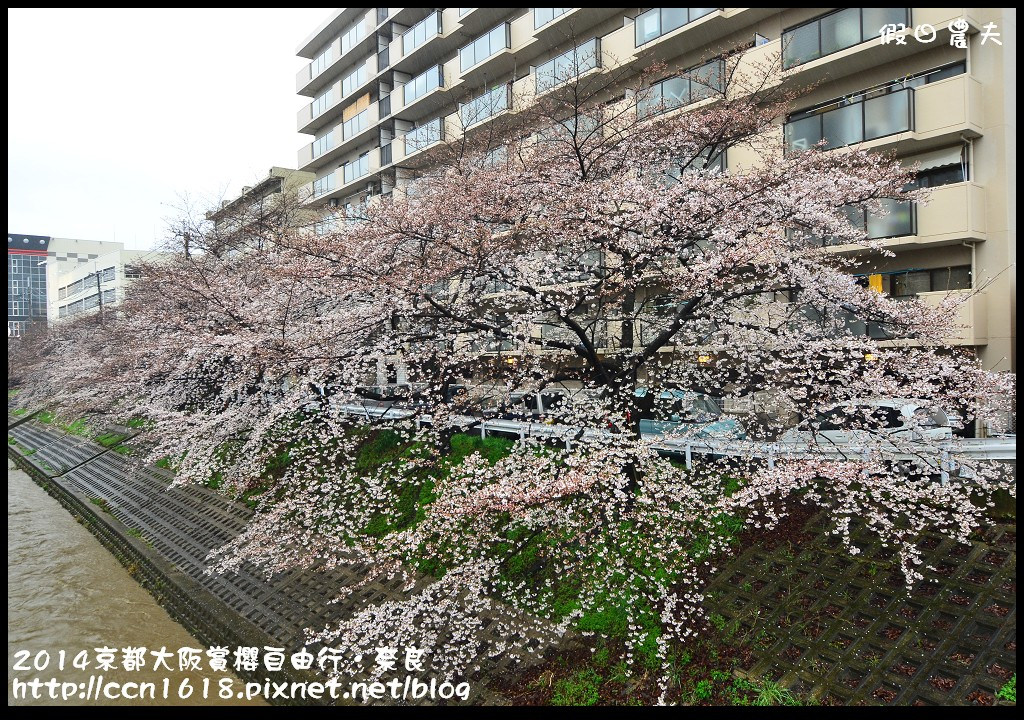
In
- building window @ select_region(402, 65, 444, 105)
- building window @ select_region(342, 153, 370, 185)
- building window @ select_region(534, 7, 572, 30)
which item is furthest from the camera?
building window @ select_region(342, 153, 370, 185)

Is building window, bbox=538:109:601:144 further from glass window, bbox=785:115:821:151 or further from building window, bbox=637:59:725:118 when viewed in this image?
glass window, bbox=785:115:821:151

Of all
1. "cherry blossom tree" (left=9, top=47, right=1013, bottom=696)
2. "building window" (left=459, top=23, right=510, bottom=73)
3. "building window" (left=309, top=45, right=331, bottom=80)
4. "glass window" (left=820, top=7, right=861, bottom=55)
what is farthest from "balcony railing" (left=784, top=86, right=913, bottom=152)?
"building window" (left=309, top=45, right=331, bottom=80)

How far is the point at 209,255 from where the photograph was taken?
2172 centimetres

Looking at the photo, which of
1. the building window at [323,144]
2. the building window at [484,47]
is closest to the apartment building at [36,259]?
the building window at [323,144]

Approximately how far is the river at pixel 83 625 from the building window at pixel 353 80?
71.4 feet

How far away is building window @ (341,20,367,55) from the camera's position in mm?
27531

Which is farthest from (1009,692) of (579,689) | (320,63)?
(320,63)

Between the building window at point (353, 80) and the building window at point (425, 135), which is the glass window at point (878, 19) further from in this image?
the building window at point (353, 80)

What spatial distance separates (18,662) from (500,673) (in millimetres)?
8809

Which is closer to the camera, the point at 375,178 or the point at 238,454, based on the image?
the point at 238,454

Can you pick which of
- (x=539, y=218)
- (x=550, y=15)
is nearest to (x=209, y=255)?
(x=550, y=15)

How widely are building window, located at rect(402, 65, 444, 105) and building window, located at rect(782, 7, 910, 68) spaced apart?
13.2m

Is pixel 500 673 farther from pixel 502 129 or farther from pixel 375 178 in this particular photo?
pixel 375 178

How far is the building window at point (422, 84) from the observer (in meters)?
22.2
